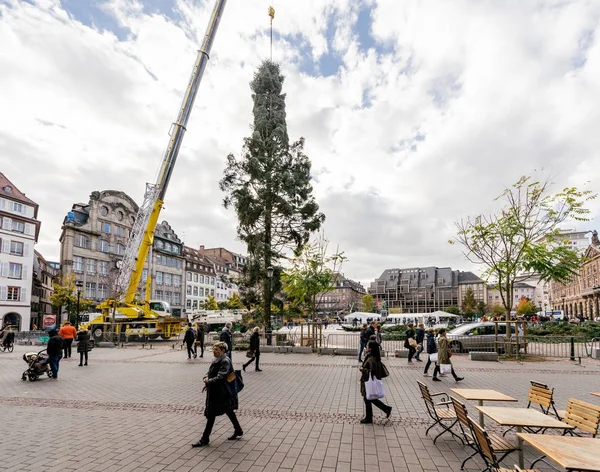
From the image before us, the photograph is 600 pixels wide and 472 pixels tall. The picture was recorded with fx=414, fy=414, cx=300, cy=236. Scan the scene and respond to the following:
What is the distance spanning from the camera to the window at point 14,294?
147ft

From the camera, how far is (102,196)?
2250 inches

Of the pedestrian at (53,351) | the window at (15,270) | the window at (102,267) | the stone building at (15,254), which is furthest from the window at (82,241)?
the pedestrian at (53,351)

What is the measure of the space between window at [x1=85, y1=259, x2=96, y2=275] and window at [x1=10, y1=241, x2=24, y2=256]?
886 cm

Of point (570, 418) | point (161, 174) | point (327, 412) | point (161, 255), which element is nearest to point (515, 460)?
point (570, 418)

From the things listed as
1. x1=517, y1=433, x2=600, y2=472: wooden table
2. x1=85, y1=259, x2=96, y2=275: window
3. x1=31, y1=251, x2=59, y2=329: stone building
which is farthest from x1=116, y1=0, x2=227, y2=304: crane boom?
x1=85, y1=259, x2=96, y2=275: window

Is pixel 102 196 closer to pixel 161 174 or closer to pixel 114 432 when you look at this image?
pixel 161 174

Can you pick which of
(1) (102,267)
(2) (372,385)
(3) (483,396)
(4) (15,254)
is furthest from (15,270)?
(3) (483,396)

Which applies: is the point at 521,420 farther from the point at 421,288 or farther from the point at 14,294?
the point at 421,288

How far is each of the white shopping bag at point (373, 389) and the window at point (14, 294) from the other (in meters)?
49.0

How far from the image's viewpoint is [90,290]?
5472 centimetres

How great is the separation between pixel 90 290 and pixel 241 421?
53.5m

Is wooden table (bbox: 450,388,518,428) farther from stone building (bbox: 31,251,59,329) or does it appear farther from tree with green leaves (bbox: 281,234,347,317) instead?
stone building (bbox: 31,251,59,329)

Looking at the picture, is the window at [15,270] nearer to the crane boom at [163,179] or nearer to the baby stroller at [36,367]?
the crane boom at [163,179]

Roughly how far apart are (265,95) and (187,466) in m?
27.7
